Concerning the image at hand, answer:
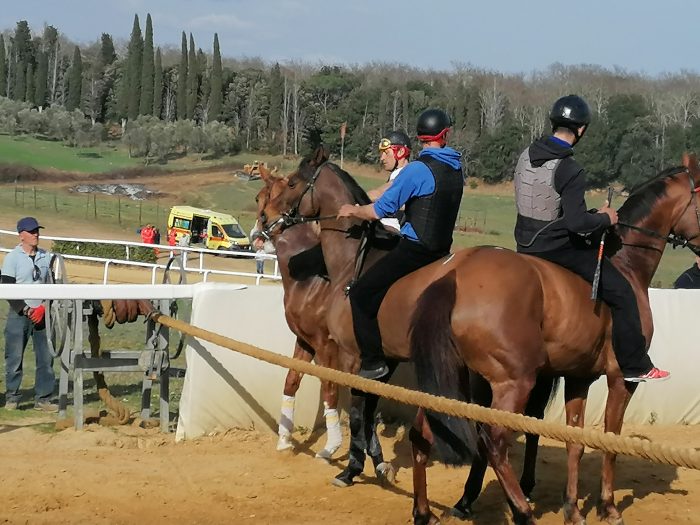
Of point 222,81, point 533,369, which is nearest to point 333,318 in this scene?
point 533,369

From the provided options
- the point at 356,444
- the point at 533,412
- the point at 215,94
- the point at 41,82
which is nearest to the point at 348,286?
the point at 356,444

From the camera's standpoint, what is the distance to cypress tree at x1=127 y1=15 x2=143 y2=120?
3772 inches

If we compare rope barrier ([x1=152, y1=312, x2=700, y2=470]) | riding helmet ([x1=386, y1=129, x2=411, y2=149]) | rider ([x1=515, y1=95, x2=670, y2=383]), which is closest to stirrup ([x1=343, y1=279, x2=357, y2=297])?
rope barrier ([x1=152, y1=312, x2=700, y2=470])

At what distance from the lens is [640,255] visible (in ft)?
21.9

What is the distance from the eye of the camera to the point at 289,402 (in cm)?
829

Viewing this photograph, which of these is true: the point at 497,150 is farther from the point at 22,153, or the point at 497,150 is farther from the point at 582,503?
the point at 582,503

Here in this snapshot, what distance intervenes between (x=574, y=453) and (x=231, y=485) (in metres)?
2.66

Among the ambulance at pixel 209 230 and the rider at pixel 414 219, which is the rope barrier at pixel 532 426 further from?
the ambulance at pixel 209 230

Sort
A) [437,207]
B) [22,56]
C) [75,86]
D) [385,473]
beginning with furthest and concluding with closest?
[22,56]
[75,86]
[385,473]
[437,207]

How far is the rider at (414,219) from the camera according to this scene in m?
6.44

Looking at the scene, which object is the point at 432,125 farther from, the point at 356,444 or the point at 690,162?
the point at 356,444

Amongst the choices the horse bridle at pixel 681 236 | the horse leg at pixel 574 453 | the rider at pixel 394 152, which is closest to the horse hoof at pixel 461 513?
the horse leg at pixel 574 453

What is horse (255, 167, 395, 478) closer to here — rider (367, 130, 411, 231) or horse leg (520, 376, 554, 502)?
rider (367, 130, 411, 231)

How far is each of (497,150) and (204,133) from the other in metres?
26.8
